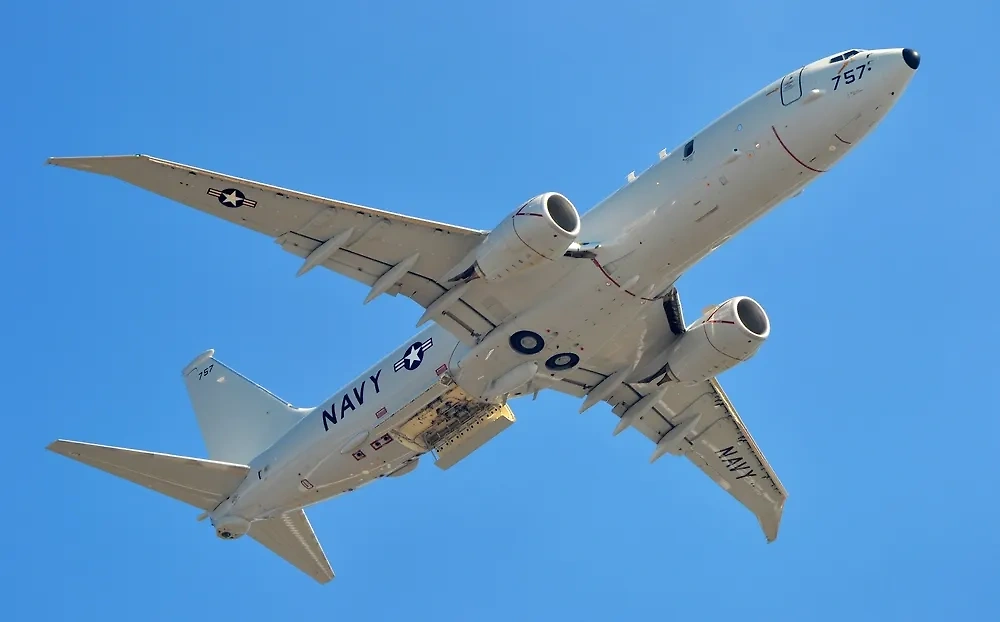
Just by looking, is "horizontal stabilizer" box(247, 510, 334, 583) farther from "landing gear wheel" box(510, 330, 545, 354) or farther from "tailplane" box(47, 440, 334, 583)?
"landing gear wheel" box(510, 330, 545, 354)

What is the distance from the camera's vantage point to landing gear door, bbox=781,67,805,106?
34.9 metres

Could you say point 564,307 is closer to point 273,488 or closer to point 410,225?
point 410,225

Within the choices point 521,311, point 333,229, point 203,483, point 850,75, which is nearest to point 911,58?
point 850,75

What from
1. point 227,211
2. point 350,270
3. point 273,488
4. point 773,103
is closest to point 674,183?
point 773,103

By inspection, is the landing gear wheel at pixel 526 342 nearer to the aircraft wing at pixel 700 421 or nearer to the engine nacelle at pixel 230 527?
the aircraft wing at pixel 700 421

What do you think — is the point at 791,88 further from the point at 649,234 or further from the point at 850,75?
the point at 649,234

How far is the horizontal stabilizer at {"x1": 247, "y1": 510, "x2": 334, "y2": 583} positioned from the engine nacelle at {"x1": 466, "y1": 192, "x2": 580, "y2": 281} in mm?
14568

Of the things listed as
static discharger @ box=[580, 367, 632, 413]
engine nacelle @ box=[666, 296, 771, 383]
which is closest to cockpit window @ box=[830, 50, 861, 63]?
engine nacelle @ box=[666, 296, 771, 383]

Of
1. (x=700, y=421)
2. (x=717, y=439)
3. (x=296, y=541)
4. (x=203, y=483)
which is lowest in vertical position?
(x=296, y=541)

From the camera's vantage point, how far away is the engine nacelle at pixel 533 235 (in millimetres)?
34950

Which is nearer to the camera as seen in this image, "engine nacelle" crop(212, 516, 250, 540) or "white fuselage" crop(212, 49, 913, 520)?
"white fuselage" crop(212, 49, 913, 520)

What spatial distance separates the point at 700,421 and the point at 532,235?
14.6 metres

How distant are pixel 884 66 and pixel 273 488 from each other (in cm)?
2382

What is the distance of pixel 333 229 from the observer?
36781 millimetres
